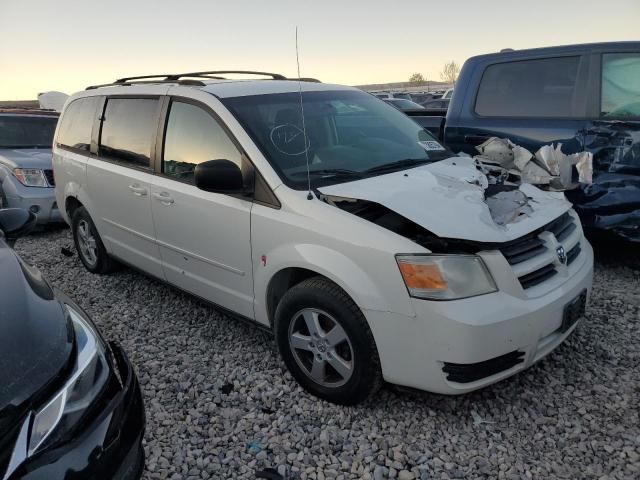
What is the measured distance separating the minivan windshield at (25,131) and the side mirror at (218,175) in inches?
232

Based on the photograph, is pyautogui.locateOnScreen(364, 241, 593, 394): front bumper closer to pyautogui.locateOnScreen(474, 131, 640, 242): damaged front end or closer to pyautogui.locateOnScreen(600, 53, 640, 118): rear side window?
pyautogui.locateOnScreen(474, 131, 640, 242): damaged front end

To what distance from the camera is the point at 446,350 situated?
2.28 m

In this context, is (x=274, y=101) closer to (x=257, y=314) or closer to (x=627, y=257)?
(x=257, y=314)

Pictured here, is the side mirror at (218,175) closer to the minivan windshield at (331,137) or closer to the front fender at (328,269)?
the minivan windshield at (331,137)

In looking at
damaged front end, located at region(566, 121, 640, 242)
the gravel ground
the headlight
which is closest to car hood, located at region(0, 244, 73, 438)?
the gravel ground

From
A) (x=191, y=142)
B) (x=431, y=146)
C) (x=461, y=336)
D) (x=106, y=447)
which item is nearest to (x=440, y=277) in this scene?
(x=461, y=336)

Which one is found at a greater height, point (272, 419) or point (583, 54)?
point (583, 54)

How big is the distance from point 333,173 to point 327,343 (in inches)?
38.1

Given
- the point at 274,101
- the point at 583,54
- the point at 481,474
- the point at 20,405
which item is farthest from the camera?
the point at 583,54

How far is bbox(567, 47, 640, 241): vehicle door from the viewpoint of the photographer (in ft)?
13.0

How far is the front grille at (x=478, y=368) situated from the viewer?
233cm

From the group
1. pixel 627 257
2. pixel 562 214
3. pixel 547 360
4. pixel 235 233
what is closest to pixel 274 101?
pixel 235 233

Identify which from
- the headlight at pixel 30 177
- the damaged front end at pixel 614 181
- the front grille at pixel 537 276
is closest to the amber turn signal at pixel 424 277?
the front grille at pixel 537 276

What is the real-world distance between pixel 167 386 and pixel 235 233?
39.3 inches
